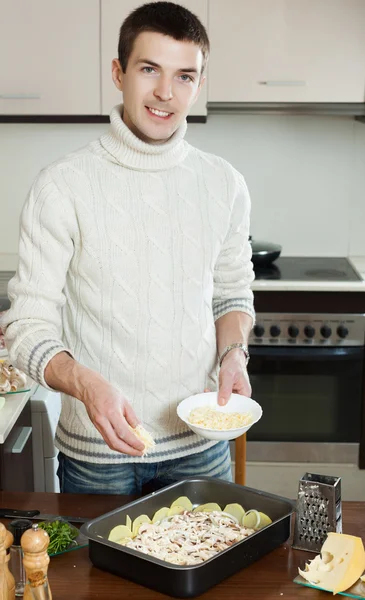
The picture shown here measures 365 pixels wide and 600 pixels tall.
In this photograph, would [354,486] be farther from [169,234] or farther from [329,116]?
[169,234]

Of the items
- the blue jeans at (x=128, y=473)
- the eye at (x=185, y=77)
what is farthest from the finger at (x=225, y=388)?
the eye at (x=185, y=77)

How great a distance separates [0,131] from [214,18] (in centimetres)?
106

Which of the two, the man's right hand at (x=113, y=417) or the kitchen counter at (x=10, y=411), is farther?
the kitchen counter at (x=10, y=411)

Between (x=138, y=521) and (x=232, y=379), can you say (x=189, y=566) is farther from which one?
(x=232, y=379)

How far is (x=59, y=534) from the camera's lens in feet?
4.83

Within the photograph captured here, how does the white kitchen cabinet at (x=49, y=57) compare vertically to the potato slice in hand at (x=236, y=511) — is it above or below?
above

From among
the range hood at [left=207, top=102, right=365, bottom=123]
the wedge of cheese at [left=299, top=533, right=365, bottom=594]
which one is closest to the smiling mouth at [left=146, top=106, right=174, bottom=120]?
the wedge of cheese at [left=299, top=533, right=365, bottom=594]

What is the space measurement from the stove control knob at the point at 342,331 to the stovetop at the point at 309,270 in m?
0.19

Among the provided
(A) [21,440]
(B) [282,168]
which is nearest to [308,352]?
(B) [282,168]

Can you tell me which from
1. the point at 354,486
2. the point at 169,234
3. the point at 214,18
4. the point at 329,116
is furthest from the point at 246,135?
the point at 169,234

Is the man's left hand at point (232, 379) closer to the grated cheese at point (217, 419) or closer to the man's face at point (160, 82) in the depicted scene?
the grated cheese at point (217, 419)

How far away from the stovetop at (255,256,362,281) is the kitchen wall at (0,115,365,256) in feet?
0.34

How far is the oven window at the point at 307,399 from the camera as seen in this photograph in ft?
11.0

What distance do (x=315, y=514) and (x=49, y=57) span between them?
92.5 inches
